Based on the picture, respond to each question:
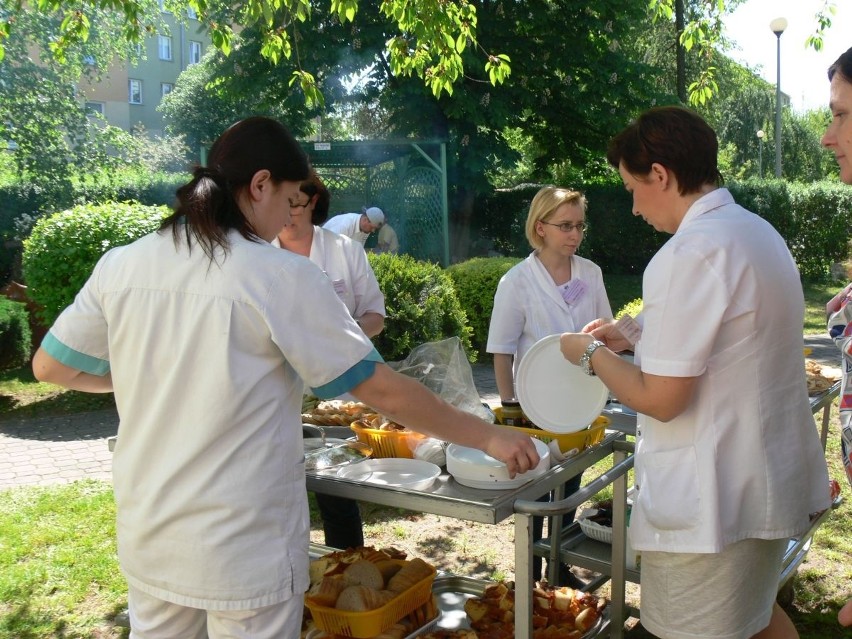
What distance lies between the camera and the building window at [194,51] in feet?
161

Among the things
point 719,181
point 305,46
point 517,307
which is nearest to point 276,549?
point 719,181

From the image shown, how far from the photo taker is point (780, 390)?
2078 mm

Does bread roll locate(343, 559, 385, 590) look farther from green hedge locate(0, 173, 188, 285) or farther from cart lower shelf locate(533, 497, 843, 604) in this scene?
green hedge locate(0, 173, 188, 285)

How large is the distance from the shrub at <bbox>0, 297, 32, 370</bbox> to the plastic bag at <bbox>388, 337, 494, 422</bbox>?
6731 millimetres

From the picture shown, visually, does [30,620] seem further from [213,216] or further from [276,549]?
[213,216]

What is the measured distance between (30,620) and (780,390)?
11.3ft

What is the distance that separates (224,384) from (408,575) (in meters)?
1.36

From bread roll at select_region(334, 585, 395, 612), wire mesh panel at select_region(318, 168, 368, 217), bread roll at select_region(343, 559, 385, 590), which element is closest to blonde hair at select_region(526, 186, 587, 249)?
bread roll at select_region(343, 559, 385, 590)

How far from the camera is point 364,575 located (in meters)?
2.78

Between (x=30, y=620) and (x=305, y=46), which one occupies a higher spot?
(x=305, y=46)

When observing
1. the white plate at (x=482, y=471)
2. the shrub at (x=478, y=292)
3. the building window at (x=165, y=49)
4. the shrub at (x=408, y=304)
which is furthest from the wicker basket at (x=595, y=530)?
the building window at (x=165, y=49)

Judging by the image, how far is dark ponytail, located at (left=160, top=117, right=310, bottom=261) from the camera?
1807 millimetres

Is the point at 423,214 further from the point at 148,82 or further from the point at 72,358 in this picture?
the point at 148,82

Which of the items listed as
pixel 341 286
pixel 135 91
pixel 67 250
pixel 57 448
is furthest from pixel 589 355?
→ pixel 135 91
